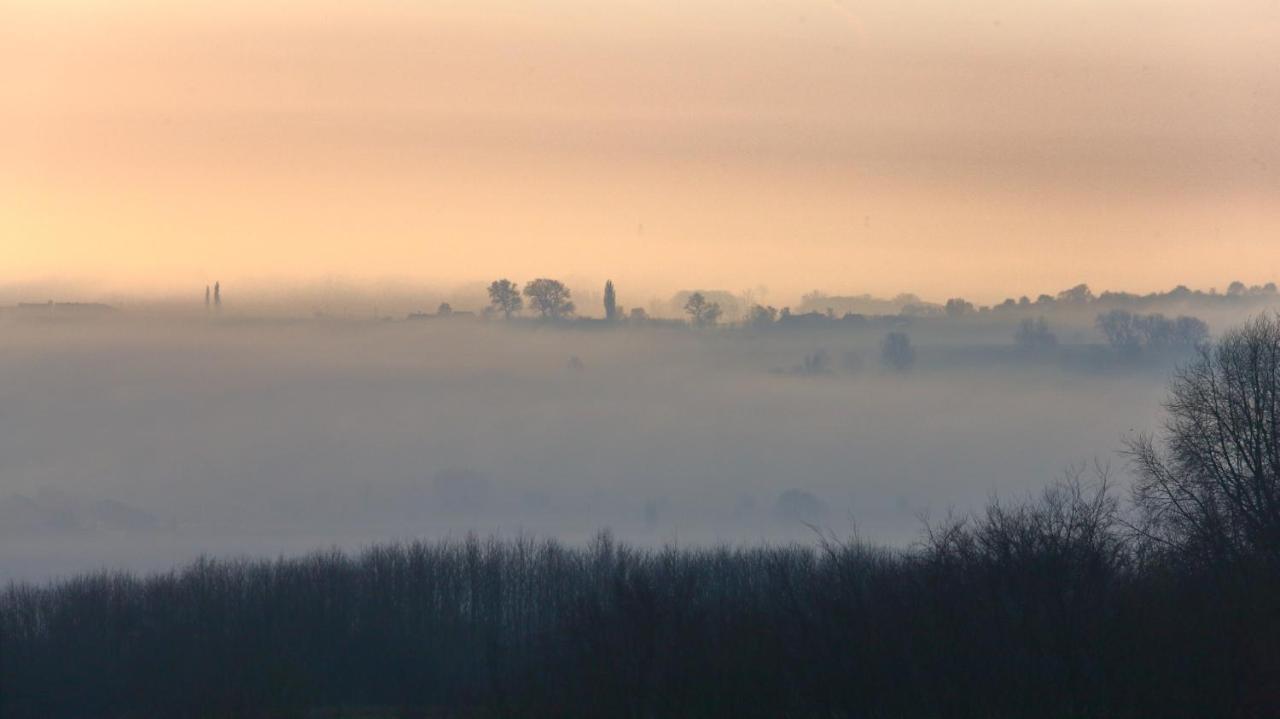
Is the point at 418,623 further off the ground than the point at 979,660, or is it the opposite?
the point at 979,660

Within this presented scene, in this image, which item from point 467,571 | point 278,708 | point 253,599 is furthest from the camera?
point 467,571

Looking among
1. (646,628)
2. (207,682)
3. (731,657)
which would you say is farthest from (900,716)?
(207,682)

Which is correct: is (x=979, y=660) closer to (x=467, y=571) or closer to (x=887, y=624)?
(x=887, y=624)

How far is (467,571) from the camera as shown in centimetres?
10206

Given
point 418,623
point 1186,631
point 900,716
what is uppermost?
point 1186,631

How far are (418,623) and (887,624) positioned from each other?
5791 cm

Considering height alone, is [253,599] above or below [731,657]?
below

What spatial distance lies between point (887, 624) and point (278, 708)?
2803cm

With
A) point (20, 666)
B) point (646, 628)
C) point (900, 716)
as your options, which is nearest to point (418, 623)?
point (20, 666)

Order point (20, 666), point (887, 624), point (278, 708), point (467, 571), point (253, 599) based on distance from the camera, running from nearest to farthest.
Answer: point (887, 624) → point (278, 708) → point (20, 666) → point (253, 599) → point (467, 571)

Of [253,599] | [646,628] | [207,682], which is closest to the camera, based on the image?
[646,628]

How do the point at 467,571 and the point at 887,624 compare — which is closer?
the point at 887,624

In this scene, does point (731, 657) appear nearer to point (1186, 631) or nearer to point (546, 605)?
point (1186, 631)

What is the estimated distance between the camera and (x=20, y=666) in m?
80.1
